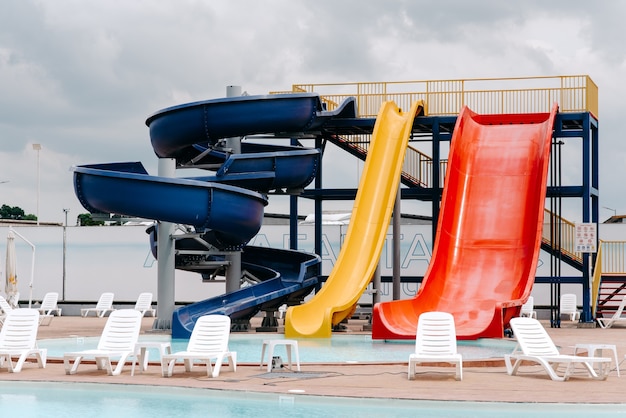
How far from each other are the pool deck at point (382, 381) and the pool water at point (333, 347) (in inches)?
69.1

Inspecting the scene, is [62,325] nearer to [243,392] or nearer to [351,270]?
[351,270]

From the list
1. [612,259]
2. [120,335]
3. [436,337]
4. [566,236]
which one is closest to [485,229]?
[566,236]

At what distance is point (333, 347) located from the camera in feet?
70.3

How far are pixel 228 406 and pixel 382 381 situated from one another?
265 centimetres

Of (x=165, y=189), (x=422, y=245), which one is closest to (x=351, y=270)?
(x=165, y=189)

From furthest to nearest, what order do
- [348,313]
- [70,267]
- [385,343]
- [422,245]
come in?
[70,267] → [422,245] → [348,313] → [385,343]

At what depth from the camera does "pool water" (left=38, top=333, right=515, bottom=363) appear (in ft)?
61.5

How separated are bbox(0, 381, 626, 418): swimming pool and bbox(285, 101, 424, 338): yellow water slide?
10.3 meters

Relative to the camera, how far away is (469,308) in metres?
23.7

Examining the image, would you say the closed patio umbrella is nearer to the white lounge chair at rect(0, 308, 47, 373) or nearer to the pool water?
the pool water

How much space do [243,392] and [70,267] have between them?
97.0 ft

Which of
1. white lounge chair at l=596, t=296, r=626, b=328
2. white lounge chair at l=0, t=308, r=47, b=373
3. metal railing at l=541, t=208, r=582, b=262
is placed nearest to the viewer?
white lounge chair at l=0, t=308, r=47, b=373

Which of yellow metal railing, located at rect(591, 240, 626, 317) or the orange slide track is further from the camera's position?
yellow metal railing, located at rect(591, 240, 626, 317)

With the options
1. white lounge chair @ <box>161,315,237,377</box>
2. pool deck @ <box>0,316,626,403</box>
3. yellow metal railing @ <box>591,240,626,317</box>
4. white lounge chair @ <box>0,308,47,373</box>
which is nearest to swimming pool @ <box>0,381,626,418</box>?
pool deck @ <box>0,316,626,403</box>
